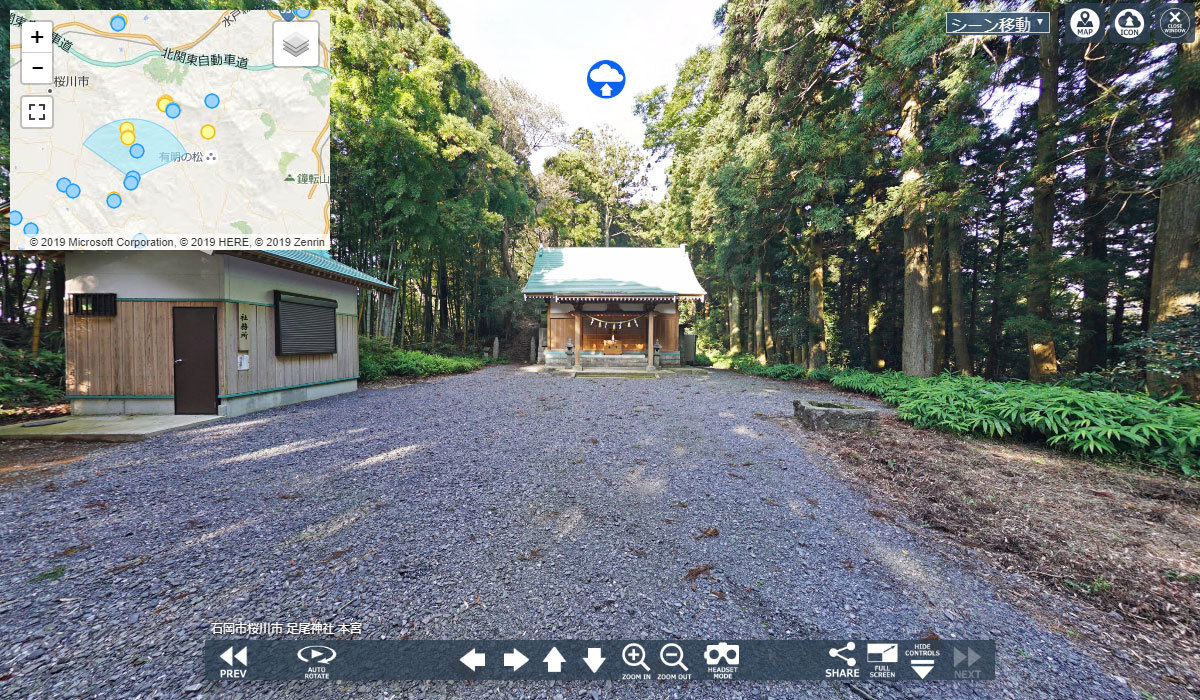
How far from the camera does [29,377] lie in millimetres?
6164

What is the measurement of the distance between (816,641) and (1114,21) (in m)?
8.83

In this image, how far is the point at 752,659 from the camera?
1628mm

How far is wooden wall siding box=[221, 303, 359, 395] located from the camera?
19.6 feet

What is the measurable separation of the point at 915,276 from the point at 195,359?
14.1 meters

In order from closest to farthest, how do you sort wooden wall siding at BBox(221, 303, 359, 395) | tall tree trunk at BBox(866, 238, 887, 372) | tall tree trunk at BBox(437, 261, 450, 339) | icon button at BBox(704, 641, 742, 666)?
icon button at BBox(704, 641, 742, 666) → wooden wall siding at BBox(221, 303, 359, 395) → tall tree trunk at BBox(866, 238, 887, 372) → tall tree trunk at BBox(437, 261, 450, 339)

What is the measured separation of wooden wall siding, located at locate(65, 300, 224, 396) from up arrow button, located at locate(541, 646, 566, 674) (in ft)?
25.9

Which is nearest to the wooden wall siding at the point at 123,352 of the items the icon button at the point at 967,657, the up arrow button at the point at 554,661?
the up arrow button at the point at 554,661

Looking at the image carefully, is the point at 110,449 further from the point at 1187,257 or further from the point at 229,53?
the point at 1187,257

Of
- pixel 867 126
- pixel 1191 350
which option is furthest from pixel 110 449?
pixel 867 126

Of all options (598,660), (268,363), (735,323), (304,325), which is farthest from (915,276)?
(268,363)

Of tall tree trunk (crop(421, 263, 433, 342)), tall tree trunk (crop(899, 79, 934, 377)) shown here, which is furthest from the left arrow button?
tall tree trunk (crop(421, 263, 433, 342))

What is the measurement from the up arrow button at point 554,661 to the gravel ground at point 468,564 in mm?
92

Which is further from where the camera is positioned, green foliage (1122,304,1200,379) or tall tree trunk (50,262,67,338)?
tall tree trunk (50,262,67,338)

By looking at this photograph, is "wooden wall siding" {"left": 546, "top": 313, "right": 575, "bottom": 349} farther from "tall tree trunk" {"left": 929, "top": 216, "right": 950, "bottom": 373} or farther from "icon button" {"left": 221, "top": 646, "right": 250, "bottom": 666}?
"icon button" {"left": 221, "top": 646, "right": 250, "bottom": 666}
